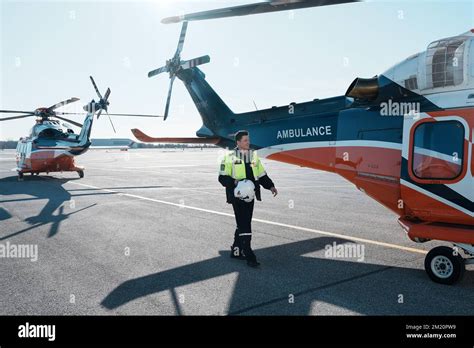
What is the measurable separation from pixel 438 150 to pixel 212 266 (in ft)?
12.9

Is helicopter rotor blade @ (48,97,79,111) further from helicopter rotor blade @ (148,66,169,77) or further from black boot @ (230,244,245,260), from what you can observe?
black boot @ (230,244,245,260)

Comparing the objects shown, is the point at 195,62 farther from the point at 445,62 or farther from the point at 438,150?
the point at 438,150

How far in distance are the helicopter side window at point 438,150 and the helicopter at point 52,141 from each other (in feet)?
58.5

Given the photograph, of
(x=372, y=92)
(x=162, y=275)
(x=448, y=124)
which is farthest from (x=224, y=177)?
(x=448, y=124)

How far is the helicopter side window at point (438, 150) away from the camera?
5375mm

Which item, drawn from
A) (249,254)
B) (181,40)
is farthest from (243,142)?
(181,40)

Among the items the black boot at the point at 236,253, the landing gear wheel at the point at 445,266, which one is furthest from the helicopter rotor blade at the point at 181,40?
the landing gear wheel at the point at 445,266

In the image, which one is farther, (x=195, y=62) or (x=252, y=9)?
(x=195, y=62)

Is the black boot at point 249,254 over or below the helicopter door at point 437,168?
below

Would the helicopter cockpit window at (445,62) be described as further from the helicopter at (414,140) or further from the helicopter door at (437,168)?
the helicopter door at (437,168)

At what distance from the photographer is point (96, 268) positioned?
6.11m

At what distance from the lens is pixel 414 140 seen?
577cm

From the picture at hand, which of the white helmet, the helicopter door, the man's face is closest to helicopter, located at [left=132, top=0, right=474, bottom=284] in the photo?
the helicopter door

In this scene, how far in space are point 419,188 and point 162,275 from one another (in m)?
4.17
